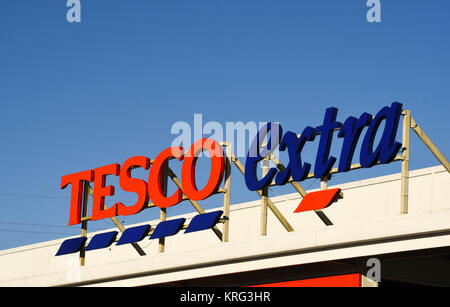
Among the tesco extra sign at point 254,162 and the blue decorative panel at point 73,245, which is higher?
the tesco extra sign at point 254,162

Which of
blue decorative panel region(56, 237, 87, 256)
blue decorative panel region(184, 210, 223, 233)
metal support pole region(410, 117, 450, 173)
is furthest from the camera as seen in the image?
blue decorative panel region(56, 237, 87, 256)

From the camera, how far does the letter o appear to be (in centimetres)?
2780

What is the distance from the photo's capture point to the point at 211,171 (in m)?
28.0

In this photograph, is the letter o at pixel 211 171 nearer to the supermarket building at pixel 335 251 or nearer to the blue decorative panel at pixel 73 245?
the supermarket building at pixel 335 251

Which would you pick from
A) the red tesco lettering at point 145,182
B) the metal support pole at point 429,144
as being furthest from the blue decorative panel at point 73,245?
the metal support pole at point 429,144

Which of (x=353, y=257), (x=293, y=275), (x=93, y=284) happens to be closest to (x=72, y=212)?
(x=93, y=284)

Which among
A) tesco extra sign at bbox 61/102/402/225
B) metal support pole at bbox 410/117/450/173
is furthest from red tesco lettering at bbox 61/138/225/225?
metal support pole at bbox 410/117/450/173

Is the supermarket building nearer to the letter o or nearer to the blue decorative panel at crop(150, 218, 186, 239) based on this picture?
the blue decorative panel at crop(150, 218, 186, 239)

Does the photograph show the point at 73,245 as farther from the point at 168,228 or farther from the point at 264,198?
the point at 264,198

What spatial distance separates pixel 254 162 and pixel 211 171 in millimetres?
1786

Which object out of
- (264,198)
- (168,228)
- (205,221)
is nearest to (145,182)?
(168,228)

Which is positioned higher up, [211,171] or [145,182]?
[145,182]

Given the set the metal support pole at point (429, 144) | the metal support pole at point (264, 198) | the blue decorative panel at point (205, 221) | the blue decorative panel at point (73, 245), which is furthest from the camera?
the blue decorative panel at point (73, 245)

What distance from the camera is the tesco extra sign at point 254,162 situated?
79.0ft
